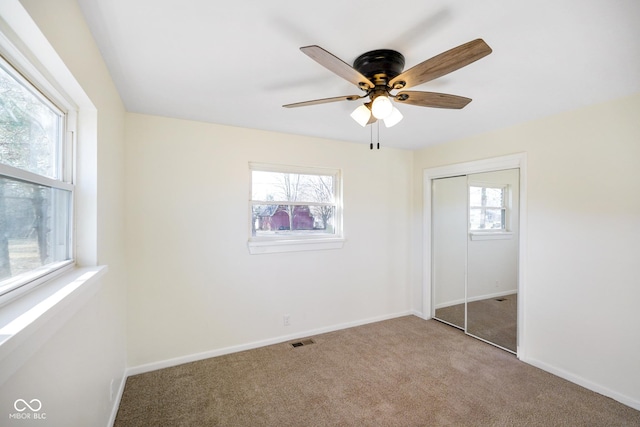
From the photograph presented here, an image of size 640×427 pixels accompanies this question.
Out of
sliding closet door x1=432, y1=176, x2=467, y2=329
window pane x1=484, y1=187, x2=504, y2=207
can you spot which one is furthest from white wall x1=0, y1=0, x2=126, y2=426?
window pane x1=484, y1=187, x2=504, y2=207

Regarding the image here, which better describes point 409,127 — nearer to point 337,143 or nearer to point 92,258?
point 337,143

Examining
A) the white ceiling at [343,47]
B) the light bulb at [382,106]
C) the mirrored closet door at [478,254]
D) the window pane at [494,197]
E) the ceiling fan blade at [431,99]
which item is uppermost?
the white ceiling at [343,47]

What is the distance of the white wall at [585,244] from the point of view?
2211mm

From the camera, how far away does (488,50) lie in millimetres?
1197

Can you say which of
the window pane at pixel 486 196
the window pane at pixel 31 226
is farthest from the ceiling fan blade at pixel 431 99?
the window pane at pixel 486 196

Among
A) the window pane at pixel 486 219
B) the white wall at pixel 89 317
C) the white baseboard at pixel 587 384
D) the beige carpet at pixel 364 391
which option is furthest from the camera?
A: the window pane at pixel 486 219

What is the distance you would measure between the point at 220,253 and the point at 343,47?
224cm

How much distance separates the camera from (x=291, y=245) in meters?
3.30

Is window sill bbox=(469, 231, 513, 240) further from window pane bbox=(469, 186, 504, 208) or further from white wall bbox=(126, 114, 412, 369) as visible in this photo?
white wall bbox=(126, 114, 412, 369)

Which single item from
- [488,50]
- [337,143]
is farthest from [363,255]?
[488,50]

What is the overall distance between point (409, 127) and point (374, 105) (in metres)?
1.65

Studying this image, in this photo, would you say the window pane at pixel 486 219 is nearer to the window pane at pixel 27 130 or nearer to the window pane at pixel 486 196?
the window pane at pixel 486 196

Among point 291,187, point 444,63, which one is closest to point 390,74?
point 444,63

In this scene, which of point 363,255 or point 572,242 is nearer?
point 572,242
